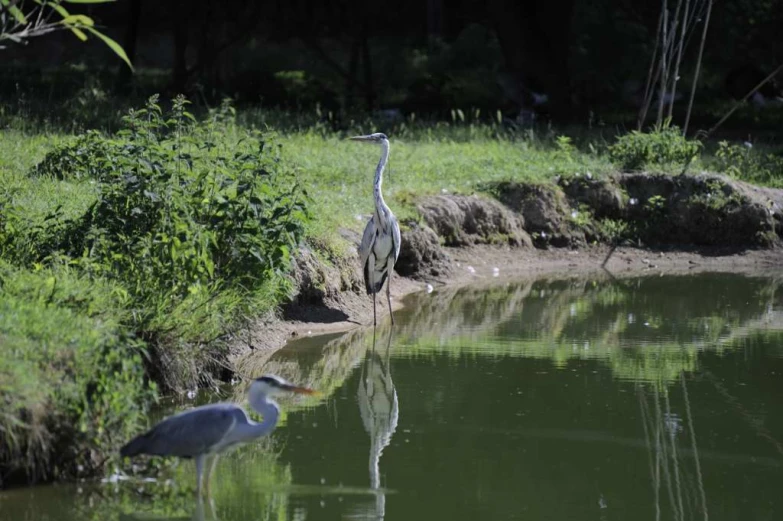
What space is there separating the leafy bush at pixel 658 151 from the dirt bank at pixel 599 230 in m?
0.37

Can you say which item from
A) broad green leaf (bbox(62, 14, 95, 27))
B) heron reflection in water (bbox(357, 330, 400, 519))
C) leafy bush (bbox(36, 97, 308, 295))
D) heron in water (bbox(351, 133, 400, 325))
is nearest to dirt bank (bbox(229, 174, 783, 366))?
heron in water (bbox(351, 133, 400, 325))

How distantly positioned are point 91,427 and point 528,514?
220 cm

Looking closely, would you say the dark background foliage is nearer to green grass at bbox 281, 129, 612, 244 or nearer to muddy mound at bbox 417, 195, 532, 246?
green grass at bbox 281, 129, 612, 244

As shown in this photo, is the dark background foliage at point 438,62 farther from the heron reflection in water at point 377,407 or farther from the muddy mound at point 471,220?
the heron reflection in water at point 377,407

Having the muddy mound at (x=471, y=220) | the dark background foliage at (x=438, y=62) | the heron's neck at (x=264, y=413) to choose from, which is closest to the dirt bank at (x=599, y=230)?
the muddy mound at (x=471, y=220)

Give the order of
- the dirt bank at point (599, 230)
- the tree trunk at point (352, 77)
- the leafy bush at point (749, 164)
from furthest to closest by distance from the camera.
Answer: the tree trunk at point (352, 77) < the leafy bush at point (749, 164) < the dirt bank at point (599, 230)

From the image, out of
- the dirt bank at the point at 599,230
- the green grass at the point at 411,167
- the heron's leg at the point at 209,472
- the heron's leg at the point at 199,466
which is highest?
the green grass at the point at 411,167

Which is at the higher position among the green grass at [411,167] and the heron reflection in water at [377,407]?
the green grass at [411,167]

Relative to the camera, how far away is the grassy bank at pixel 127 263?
5758mm

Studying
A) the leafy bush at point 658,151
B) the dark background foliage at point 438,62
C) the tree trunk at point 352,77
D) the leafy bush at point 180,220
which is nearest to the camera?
the leafy bush at point 180,220

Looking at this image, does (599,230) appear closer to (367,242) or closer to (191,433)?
(367,242)

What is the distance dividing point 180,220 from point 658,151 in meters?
8.54

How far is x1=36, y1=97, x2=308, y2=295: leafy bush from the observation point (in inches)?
297

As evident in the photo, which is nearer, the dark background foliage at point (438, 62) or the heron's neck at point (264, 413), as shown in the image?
the heron's neck at point (264, 413)
